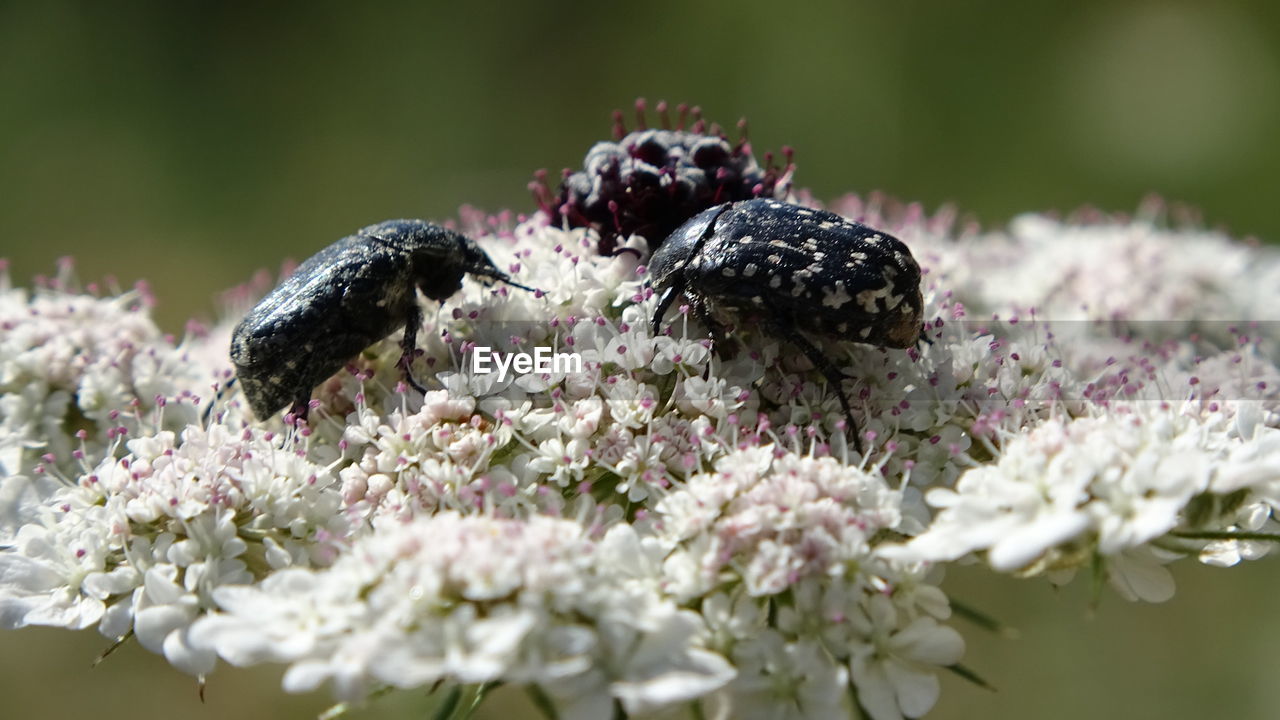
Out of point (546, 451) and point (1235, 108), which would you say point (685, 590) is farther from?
point (1235, 108)

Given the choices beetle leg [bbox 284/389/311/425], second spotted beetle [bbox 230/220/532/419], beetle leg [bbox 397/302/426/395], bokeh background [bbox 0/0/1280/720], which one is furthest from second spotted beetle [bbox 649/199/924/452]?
bokeh background [bbox 0/0/1280/720]

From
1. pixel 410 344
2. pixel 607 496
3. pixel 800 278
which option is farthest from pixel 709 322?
pixel 410 344

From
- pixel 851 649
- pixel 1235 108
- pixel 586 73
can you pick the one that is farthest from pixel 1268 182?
pixel 851 649

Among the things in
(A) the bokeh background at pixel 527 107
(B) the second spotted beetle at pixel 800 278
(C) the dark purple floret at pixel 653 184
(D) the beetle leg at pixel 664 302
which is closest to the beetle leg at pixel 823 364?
(B) the second spotted beetle at pixel 800 278

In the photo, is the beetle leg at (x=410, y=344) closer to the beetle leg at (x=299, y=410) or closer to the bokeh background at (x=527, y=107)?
the beetle leg at (x=299, y=410)

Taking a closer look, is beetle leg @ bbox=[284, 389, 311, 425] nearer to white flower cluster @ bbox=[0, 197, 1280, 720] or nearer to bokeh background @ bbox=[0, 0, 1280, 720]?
white flower cluster @ bbox=[0, 197, 1280, 720]

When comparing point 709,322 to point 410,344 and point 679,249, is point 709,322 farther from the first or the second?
point 410,344
